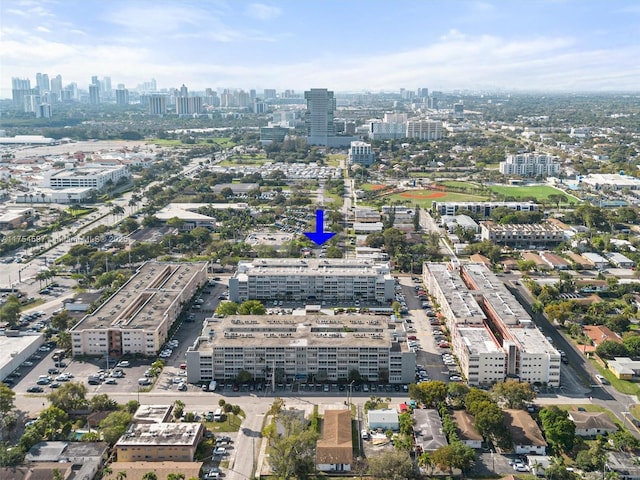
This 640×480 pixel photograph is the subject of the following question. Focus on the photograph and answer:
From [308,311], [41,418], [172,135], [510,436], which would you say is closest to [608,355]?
[510,436]

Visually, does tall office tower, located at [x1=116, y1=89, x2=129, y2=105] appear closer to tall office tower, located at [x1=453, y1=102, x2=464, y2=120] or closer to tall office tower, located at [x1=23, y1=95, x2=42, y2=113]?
tall office tower, located at [x1=23, y1=95, x2=42, y2=113]

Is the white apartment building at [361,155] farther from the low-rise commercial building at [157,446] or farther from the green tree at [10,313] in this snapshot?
the low-rise commercial building at [157,446]

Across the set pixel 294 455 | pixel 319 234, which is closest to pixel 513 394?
pixel 294 455

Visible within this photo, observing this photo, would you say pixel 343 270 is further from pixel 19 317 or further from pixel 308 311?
pixel 19 317

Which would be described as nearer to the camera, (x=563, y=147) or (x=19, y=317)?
(x=19, y=317)

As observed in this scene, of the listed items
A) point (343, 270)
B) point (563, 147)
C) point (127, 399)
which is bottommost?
point (127, 399)

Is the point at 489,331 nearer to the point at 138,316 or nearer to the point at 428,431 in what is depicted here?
the point at 428,431

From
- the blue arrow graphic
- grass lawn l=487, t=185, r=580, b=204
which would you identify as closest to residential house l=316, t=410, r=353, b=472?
the blue arrow graphic
